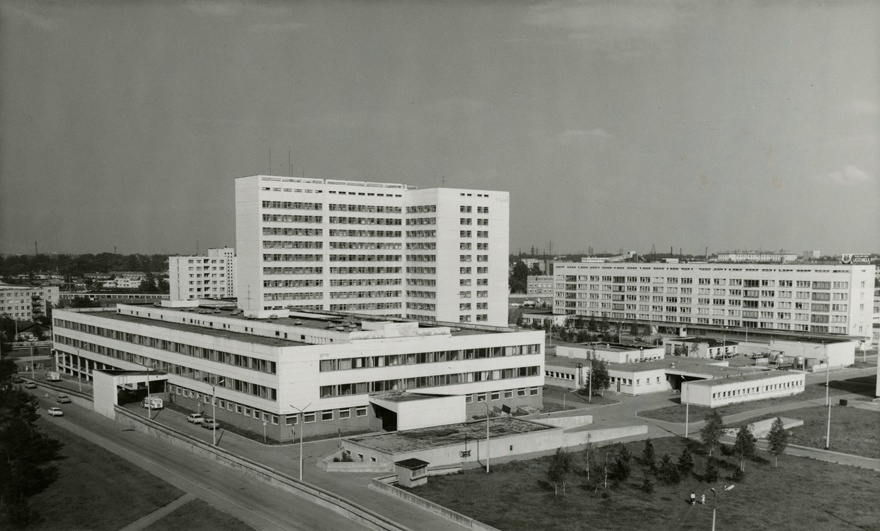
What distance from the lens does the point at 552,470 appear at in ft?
153

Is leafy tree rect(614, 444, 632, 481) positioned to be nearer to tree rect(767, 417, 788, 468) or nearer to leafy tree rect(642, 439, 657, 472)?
leafy tree rect(642, 439, 657, 472)

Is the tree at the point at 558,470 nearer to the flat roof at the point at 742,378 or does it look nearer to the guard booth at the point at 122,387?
the flat roof at the point at 742,378

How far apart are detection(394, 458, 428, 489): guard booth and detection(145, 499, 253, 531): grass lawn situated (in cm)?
1128

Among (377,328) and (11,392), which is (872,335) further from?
(11,392)

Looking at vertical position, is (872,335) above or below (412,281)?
below

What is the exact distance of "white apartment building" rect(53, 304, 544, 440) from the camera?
61875 millimetres

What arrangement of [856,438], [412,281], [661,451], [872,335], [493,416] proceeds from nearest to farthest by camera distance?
[661,451]
[856,438]
[493,416]
[412,281]
[872,335]

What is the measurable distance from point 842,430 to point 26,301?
558 feet

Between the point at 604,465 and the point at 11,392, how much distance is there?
5465 centimetres

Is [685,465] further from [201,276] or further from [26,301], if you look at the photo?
[26,301]

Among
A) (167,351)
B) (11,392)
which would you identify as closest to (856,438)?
(167,351)

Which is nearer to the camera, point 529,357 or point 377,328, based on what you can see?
point 377,328

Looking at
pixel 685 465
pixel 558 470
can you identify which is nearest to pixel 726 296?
pixel 685 465

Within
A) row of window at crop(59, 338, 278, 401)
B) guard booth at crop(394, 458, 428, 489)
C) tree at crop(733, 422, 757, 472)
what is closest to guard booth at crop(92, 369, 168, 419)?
row of window at crop(59, 338, 278, 401)
